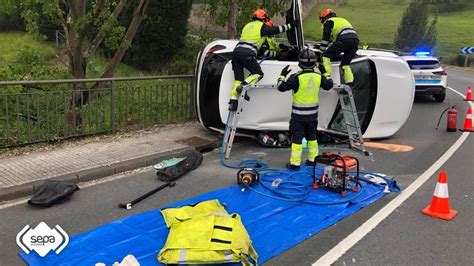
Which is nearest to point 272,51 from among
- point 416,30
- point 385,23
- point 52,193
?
point 52,193

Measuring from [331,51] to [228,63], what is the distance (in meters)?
1.84

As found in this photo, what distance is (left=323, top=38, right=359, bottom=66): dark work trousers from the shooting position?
314 inches

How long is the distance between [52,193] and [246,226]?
2.39 metres

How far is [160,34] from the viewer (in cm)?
1777

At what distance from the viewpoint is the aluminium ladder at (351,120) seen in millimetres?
7848

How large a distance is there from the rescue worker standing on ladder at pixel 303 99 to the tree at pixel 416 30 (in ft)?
134

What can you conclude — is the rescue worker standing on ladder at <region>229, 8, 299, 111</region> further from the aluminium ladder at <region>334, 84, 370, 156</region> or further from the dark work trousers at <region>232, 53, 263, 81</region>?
the aluminium ladder at <region>334, 84, 370, 156</region>

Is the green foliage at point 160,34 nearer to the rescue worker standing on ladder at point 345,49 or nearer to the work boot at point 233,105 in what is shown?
the rescue worker standing on ladder at point 345,49

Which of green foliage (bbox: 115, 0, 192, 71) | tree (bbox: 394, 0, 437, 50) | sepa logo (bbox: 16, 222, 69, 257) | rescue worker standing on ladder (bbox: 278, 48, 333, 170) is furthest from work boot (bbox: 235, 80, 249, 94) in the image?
tree (bbox: 394, 0, 437, 50)

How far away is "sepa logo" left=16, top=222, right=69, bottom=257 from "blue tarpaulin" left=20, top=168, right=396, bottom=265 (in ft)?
0.16

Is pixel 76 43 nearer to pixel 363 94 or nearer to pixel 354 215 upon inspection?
pixel 363 94

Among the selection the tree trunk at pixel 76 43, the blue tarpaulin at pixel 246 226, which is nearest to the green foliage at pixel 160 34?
the tree trunk at pixel 76 43

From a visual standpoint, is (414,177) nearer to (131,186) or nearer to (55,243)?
(131,186)

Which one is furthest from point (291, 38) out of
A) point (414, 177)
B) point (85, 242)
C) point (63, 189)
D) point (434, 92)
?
point (434, 92)
